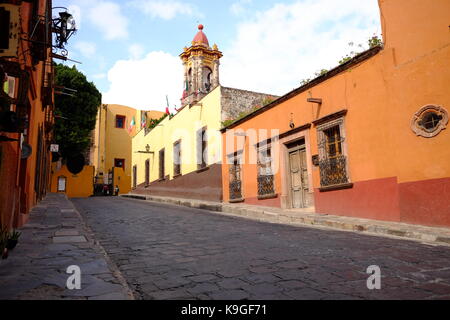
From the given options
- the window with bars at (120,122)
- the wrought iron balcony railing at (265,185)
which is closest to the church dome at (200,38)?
the window with bars at (120,122)

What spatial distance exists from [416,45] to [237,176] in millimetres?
8312

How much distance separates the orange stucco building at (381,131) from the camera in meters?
6.91

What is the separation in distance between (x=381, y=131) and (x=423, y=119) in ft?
3.41

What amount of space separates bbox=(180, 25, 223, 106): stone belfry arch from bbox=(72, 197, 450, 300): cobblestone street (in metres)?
21.5

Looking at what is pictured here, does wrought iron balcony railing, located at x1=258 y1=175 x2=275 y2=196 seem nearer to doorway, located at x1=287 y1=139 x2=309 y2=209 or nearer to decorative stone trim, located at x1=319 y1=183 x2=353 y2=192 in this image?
doorway, located at x1=287 y1=139 x2=309 y2=209

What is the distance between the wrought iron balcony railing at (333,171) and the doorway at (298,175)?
118cm

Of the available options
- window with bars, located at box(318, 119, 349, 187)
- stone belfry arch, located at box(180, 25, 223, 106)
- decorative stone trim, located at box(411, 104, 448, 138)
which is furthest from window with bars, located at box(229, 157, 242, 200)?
stone belfry arch, located at box(180, 25, 223, 106)

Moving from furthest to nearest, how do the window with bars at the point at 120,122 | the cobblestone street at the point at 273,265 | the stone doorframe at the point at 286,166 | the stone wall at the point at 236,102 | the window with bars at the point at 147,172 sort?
1. the window with bars at the point at 120,122
2. the window with bars at the point at 147,172
3. the stone wall at the point at 236,102
4. the stone doorframe at the point at 286,166
5. the cobblestone street at the point at 273,265

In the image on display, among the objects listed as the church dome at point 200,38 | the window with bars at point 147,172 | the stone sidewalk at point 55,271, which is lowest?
the stone sidewalk at point 55,271

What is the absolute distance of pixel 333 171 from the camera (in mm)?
9359

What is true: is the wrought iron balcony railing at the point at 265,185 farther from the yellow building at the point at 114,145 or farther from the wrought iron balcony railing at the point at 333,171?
the yellow building at the point at 114,145

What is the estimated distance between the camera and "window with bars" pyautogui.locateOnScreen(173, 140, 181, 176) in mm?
20047

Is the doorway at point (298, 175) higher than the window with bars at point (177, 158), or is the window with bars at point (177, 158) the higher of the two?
the window with bars at point (177, 158)

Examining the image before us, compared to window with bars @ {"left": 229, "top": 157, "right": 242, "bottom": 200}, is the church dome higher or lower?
higher
